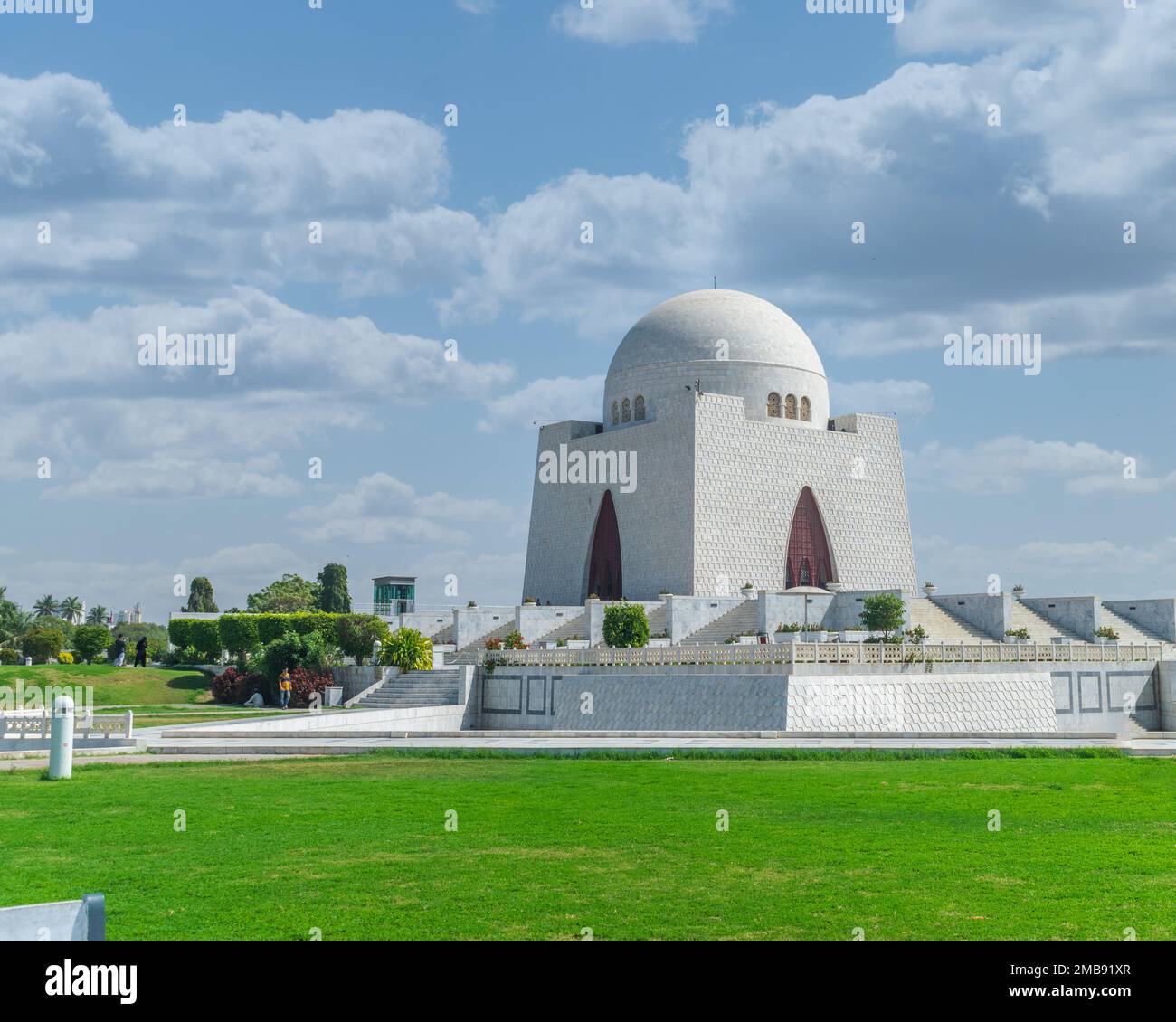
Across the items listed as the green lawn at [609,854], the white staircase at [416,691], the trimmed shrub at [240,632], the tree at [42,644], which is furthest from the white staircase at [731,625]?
the tree at [42,644]

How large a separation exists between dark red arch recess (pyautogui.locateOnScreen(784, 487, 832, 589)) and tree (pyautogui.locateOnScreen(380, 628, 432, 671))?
15.1 metres

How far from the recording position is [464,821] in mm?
11023

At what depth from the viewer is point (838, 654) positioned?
24953mm

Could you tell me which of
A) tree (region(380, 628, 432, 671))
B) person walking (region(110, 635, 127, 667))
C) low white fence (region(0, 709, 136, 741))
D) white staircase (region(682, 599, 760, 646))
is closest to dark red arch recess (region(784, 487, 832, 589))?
white staircase (region(682, 599, 760, 646))

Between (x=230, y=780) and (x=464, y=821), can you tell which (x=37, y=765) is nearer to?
(x=230, y=780)

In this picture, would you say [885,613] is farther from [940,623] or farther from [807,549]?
[807,549]

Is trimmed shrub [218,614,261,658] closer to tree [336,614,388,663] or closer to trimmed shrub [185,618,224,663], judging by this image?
trimmed shrub [185,618,224,663]

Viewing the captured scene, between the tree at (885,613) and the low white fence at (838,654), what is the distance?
7.47 m

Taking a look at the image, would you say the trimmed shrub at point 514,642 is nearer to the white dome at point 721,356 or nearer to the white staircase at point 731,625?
the white staircase at point 731,625

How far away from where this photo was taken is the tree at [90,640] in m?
44.1

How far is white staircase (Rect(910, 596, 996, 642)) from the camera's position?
36094 millimetres

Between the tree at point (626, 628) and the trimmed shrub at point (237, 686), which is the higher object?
the tree at point (626, 628)
